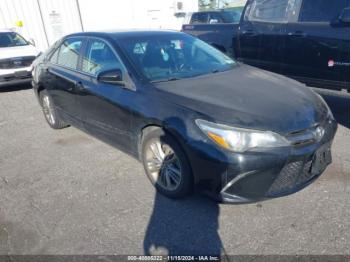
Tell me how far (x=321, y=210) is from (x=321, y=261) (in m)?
0.64

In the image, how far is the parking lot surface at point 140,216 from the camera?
2.53 meters

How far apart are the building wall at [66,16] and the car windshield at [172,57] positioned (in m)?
11.6

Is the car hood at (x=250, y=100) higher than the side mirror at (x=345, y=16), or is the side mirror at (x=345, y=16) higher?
the side mirror at (x=345, y=16)

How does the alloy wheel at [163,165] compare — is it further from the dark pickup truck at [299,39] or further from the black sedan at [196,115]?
the dark pickup truck at [299,39]

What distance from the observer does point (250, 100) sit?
2.81m

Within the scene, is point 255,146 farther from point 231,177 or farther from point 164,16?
point 164,16

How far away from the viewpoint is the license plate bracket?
8.89 ft

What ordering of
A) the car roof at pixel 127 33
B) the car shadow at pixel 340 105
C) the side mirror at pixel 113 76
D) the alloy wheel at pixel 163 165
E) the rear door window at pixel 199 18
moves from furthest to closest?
the rear door window at pixel 199 18 < the car shadow at pixel 340 105 < the car roof at pixel 127 33 < the side mirror at pixel 113 76 < the alloy wheel at pixel 163 165

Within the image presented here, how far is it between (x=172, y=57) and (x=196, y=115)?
1.24 meters

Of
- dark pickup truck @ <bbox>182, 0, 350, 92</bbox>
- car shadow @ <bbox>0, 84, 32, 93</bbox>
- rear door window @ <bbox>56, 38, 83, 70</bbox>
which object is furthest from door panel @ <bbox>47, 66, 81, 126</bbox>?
car shadow @ <bbox>0, 84, 32, 93</bbox>

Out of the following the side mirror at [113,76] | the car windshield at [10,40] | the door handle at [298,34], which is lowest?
the car windshield at [10,40]

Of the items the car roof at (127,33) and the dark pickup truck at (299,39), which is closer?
the car roof at (127,33)

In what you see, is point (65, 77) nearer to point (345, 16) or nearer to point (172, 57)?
point (172, 57)

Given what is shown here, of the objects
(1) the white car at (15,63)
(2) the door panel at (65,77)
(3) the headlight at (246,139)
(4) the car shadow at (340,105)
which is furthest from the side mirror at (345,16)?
(1) the white car at (15,63)
